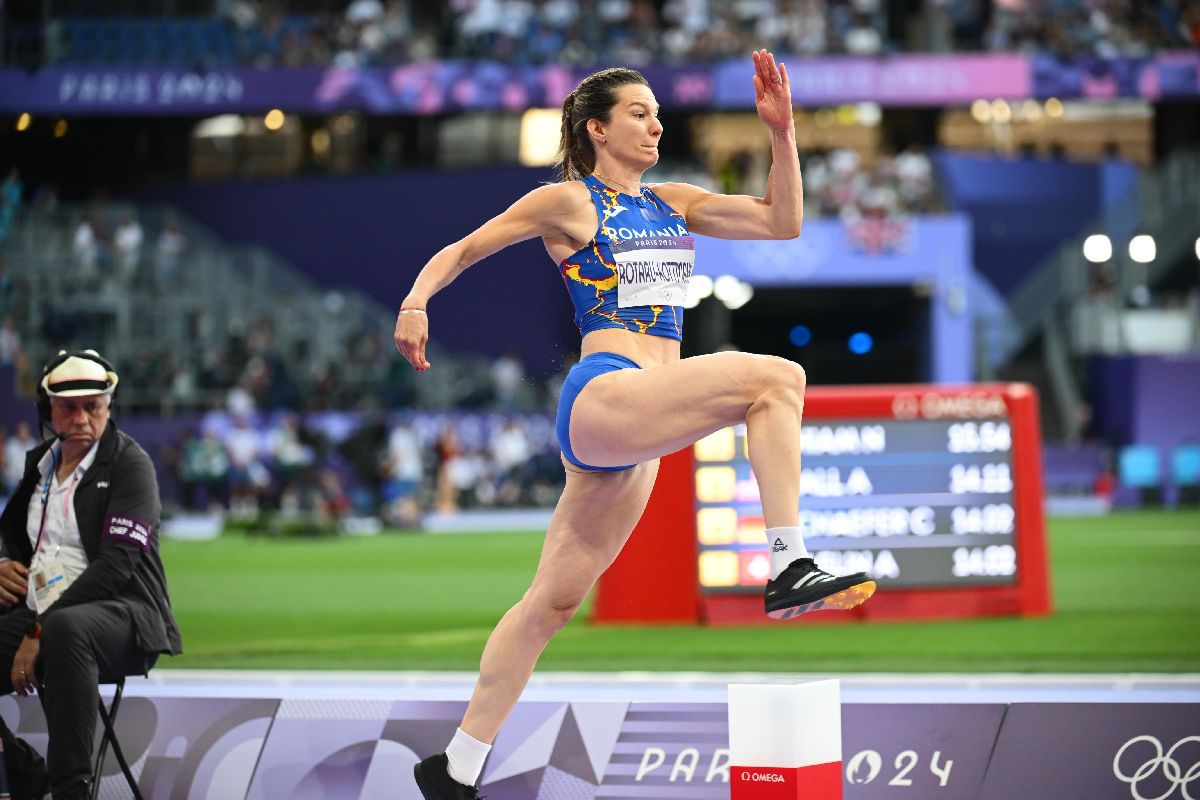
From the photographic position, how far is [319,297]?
102ft

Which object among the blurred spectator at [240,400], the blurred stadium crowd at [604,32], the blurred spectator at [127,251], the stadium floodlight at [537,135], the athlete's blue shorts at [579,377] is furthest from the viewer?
the stadium floodlight at [537,135]

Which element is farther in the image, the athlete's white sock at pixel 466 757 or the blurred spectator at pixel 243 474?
the blurred spectator at pixel 243 474

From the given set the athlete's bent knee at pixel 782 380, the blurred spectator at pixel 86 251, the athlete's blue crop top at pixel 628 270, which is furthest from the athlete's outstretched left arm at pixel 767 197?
the blurred spectator at pixel 86 251

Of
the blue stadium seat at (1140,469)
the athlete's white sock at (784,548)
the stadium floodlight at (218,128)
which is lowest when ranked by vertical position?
the blue stadium seat at (1140,469)

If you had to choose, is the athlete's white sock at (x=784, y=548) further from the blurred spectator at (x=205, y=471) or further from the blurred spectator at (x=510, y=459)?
the blurred spectator at (x=205, y=471)

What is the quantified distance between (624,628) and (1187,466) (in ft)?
62.6

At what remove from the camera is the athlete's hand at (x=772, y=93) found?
4625mm

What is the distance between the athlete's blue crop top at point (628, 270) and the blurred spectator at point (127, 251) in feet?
82.5

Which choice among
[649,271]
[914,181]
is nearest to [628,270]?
[649,271]

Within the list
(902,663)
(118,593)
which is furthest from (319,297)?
(118,593)

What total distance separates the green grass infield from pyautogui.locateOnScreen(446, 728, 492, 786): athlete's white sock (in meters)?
3.84

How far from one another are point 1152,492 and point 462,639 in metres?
19.6

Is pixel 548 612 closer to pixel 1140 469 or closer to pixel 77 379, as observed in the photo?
pixel 77 379

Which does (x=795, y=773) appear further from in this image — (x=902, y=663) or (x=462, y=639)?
(x=462, y=639)
